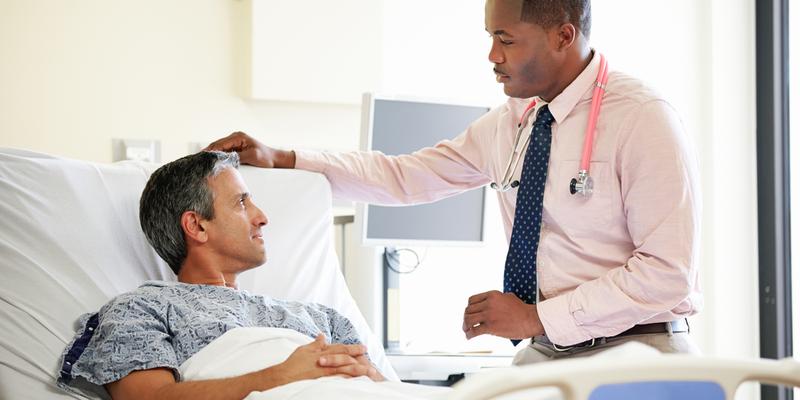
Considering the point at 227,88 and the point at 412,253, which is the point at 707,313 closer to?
the point at 412,253

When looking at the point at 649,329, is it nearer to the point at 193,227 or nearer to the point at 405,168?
the point at 405,168

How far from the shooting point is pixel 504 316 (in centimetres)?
193

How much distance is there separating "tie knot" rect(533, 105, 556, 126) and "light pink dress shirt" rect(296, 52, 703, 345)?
2 cm

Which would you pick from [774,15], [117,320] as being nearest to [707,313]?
[774,15]

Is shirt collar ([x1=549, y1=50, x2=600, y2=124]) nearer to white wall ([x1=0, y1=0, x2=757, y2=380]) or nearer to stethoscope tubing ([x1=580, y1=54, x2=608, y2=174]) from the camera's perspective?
stethoscope tubing ([x1=580, y1=54, x2=608, y2=174])

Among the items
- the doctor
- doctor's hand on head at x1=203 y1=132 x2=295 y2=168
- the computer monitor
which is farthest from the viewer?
the computer monitor

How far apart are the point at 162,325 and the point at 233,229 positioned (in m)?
0.32

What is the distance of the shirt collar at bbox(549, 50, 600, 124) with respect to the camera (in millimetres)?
1994

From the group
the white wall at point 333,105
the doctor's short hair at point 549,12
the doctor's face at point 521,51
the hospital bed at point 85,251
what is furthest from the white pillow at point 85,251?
the white wall at point 333,105

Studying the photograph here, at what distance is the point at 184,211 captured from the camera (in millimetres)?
1976

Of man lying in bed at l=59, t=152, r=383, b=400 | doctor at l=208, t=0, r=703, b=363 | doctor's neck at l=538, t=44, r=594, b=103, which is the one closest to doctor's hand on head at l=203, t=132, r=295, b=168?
man lying in bed at l=59, t=152, r=383, b=400

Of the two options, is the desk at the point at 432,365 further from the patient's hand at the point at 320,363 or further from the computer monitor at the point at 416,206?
the patient's hand at the point at 320,363

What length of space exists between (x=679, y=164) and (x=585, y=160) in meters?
0.19

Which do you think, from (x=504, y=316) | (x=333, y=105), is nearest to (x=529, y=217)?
(x=504, y=316)
